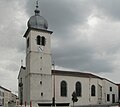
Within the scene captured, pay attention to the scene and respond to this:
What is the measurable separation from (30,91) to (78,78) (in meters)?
14.5

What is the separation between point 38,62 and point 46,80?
14.8 feet

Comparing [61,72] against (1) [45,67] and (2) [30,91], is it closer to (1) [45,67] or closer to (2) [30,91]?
(1) [45,67]

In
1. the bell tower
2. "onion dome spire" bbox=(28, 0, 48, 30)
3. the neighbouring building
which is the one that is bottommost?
the neighbouring building

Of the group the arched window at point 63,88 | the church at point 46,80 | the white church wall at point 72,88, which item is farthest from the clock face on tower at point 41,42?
the arched window at point 63,88

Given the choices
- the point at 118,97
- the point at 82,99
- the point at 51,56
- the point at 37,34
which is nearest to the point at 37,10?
the point at 37,34

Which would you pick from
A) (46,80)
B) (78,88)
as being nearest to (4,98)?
(78,88)

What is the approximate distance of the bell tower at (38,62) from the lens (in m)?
66.4

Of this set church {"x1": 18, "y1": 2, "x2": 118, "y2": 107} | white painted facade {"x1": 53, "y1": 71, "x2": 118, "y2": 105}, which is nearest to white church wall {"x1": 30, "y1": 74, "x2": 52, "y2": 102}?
church {"x1": 18, "y1": 2, "x2": 118, "y2": 107}

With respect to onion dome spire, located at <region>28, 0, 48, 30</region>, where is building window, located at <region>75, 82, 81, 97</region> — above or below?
below

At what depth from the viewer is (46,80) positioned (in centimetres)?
6794

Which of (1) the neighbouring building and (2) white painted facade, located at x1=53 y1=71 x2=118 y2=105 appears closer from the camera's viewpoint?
(2) white painted facade, located at x1=53 y1=71 x2=118 y2=105

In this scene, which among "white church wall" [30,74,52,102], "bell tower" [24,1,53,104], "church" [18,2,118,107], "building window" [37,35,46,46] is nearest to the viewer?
"white church wall" [30,74,52,102]

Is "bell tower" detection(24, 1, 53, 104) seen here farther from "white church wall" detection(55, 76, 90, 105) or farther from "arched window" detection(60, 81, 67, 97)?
"arched window" detection(60, 81, 67, 97)

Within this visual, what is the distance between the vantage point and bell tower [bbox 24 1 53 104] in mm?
66375
